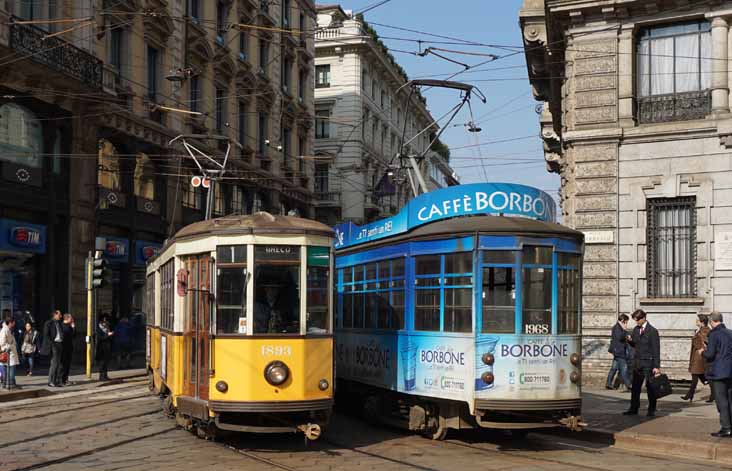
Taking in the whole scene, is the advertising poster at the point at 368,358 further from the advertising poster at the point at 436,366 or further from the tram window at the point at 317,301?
the tram window at the point at 317,301

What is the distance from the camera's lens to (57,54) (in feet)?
76.5

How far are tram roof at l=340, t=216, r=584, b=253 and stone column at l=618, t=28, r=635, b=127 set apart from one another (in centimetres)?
782

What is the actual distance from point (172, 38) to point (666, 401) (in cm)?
2177

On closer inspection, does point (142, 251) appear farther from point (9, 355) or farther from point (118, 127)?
point (9, 355)

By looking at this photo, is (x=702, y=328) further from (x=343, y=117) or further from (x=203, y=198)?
(x=343, y=117)

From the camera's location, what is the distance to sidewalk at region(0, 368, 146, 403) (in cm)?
1783

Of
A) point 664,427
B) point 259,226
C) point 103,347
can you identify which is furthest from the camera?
point 103,347

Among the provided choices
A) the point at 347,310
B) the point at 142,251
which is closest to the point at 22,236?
the point at 142,251

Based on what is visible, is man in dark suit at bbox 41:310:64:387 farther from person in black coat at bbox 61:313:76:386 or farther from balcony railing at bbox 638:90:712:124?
balcony railing at bbox 638:90:712:124

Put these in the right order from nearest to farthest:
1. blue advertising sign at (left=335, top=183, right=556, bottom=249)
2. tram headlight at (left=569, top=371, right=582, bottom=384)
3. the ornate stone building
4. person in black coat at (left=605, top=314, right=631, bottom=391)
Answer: tram headlight at (left=569, top=371, right=582, bottom=384) → blue advertising sign at (left=335, top=183, right=556, bottom=249) → person in black coat at (left=605, top=314, right=631, bottom=391) → the ornate stone building

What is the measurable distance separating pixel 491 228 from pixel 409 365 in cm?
222

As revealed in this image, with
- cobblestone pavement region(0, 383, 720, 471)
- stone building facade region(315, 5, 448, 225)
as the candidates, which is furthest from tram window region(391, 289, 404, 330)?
stone building facade region(315, 5, 448, 225)

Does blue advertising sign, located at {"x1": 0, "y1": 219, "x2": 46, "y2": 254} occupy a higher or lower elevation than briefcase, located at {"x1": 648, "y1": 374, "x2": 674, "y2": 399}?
higher

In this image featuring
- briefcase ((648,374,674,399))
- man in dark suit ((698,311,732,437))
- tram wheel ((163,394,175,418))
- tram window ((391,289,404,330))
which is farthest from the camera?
briefcase ((648,374,674,399))
